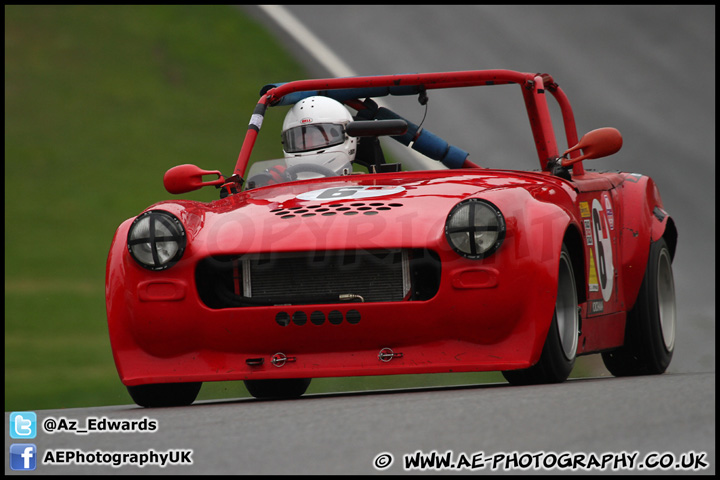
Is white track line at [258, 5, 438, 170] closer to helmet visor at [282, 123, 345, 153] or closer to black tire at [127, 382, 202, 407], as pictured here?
helmet visor at [282, 123, 345, 153]

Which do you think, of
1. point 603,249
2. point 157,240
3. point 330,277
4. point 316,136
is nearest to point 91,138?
point 316,136

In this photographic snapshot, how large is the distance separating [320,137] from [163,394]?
180 cm

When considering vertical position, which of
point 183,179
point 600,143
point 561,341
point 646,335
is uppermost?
point 600,143

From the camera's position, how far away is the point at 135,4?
75.2 feet

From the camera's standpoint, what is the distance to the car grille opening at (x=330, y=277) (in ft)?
16.1

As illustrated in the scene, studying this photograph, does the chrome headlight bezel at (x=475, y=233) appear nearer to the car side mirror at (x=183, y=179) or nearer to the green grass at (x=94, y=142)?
the car side mirror at (x=183, y=179)

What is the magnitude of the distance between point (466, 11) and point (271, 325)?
20.8 m

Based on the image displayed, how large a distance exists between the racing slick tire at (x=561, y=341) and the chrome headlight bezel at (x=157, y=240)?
1456mm

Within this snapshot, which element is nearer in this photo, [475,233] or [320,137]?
[475,233]

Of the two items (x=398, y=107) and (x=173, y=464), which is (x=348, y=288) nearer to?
(x=173, y=464)

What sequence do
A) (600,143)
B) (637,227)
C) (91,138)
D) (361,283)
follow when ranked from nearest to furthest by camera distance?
(361,283), (600,143), (637,227), (91,138)

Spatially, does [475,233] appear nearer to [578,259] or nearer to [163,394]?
[578,259]

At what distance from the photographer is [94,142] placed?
18.5 m

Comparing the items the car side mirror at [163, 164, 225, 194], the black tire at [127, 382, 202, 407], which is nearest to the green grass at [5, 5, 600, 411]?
the car side mirror at [163, 164, 225, 194]
